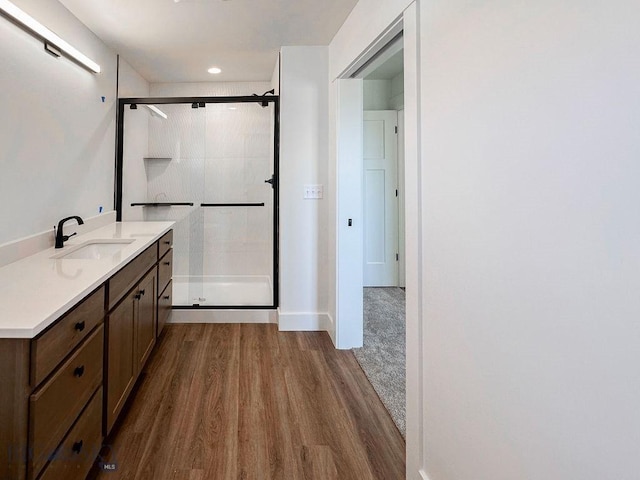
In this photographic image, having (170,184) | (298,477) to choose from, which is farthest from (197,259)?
(298,477)

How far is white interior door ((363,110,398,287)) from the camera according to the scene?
15.5ft

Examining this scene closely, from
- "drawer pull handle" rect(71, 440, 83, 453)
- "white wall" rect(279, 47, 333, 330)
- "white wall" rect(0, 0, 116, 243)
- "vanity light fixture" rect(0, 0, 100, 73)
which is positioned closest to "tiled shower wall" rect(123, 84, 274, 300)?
"white wall" rect(279, 47, 333, 330)

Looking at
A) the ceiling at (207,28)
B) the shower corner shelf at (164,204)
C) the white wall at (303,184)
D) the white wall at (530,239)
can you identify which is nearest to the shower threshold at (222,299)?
the white wall at (303,184)

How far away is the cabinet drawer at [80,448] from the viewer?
1154 mm

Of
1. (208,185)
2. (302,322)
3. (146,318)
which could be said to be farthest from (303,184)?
(146,318)

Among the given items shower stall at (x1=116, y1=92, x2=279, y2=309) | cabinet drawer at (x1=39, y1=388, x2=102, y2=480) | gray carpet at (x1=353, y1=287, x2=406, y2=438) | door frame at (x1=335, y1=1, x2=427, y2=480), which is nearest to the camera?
cabinet drawer at (x1=39, y1=388, x2=102, y2=480)

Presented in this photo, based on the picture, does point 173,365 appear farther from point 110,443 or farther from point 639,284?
point 639,284

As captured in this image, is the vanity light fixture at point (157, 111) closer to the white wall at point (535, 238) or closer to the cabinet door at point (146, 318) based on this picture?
the cabinet door at point (146, 318)

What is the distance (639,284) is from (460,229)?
56 centimetres

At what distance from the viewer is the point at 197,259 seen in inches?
147

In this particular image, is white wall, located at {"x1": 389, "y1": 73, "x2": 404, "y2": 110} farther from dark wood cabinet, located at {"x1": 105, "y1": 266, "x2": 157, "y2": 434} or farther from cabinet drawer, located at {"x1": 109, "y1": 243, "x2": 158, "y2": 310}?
dark wood cabinet, located at {"x1": 105, "y1": 266, "x2": 157, "y2": 434}

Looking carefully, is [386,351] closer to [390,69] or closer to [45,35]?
[45,35]

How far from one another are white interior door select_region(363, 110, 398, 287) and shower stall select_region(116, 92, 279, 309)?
1626 millimetres

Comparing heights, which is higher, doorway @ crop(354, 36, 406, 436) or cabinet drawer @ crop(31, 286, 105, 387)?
doorway @ crop(354, 36, 406, 436)
